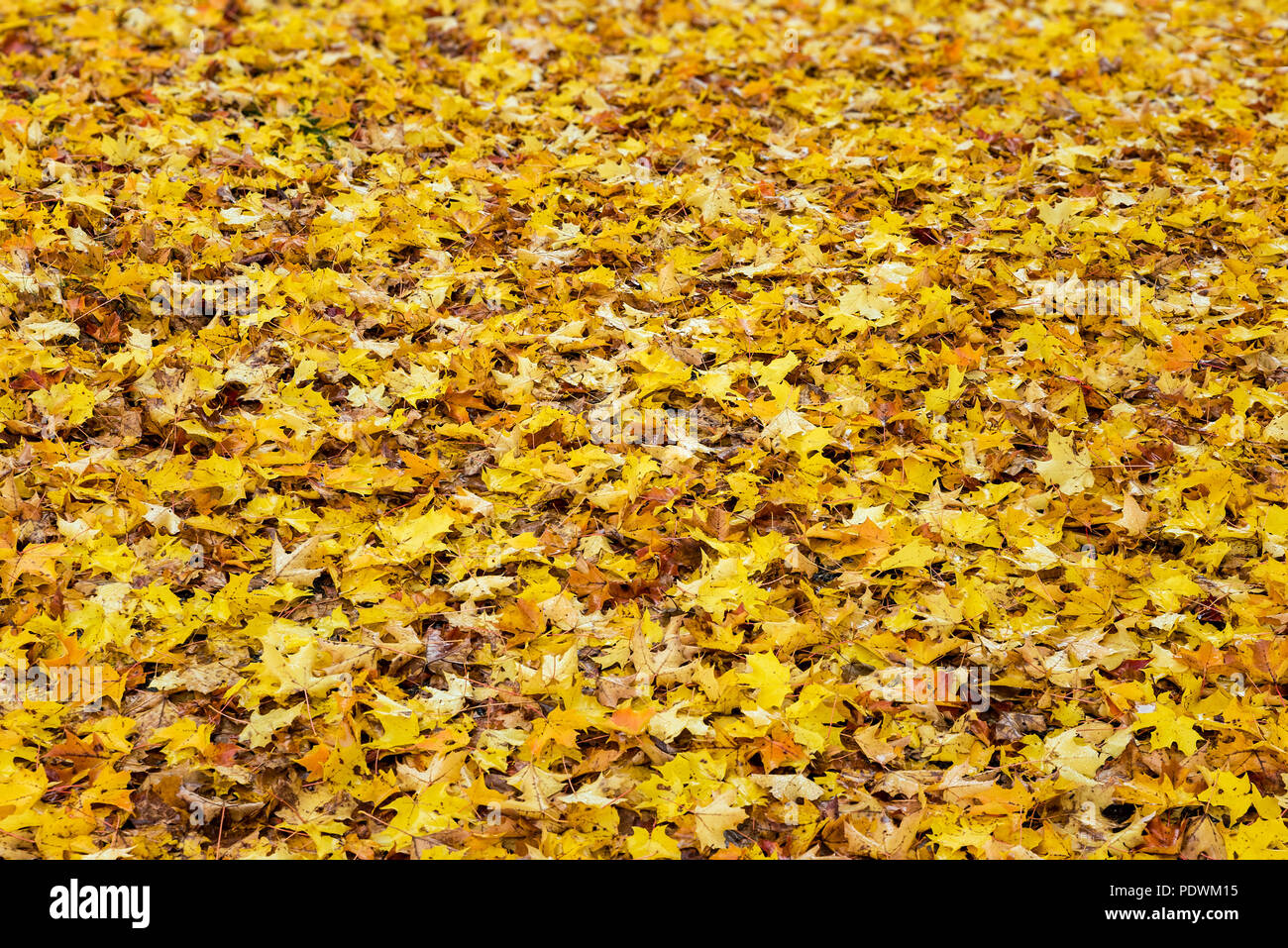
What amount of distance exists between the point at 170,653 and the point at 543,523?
963 millimetres

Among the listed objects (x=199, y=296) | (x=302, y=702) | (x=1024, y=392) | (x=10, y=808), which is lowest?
(x=10, y=808)

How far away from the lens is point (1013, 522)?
2.79 m

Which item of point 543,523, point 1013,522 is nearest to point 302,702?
point 543,523

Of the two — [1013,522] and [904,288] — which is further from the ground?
[904,288]

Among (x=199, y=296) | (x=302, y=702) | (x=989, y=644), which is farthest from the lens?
(x=199, y=296)

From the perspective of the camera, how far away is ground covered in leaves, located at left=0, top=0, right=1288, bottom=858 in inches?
87.4

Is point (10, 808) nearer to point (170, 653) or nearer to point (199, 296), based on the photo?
point (170, 653)

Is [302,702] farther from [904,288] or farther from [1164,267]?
[1164,267]

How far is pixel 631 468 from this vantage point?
9.55 feet

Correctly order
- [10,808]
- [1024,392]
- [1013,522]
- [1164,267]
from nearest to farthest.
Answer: [10,808]
[1013,522]
[1024,392]
[1164,267]

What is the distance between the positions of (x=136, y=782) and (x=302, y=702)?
1.19 feet

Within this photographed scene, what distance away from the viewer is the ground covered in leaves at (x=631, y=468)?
2.22 metres

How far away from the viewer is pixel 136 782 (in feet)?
7.23

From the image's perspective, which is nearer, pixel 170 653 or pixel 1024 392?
pixel 170 653
